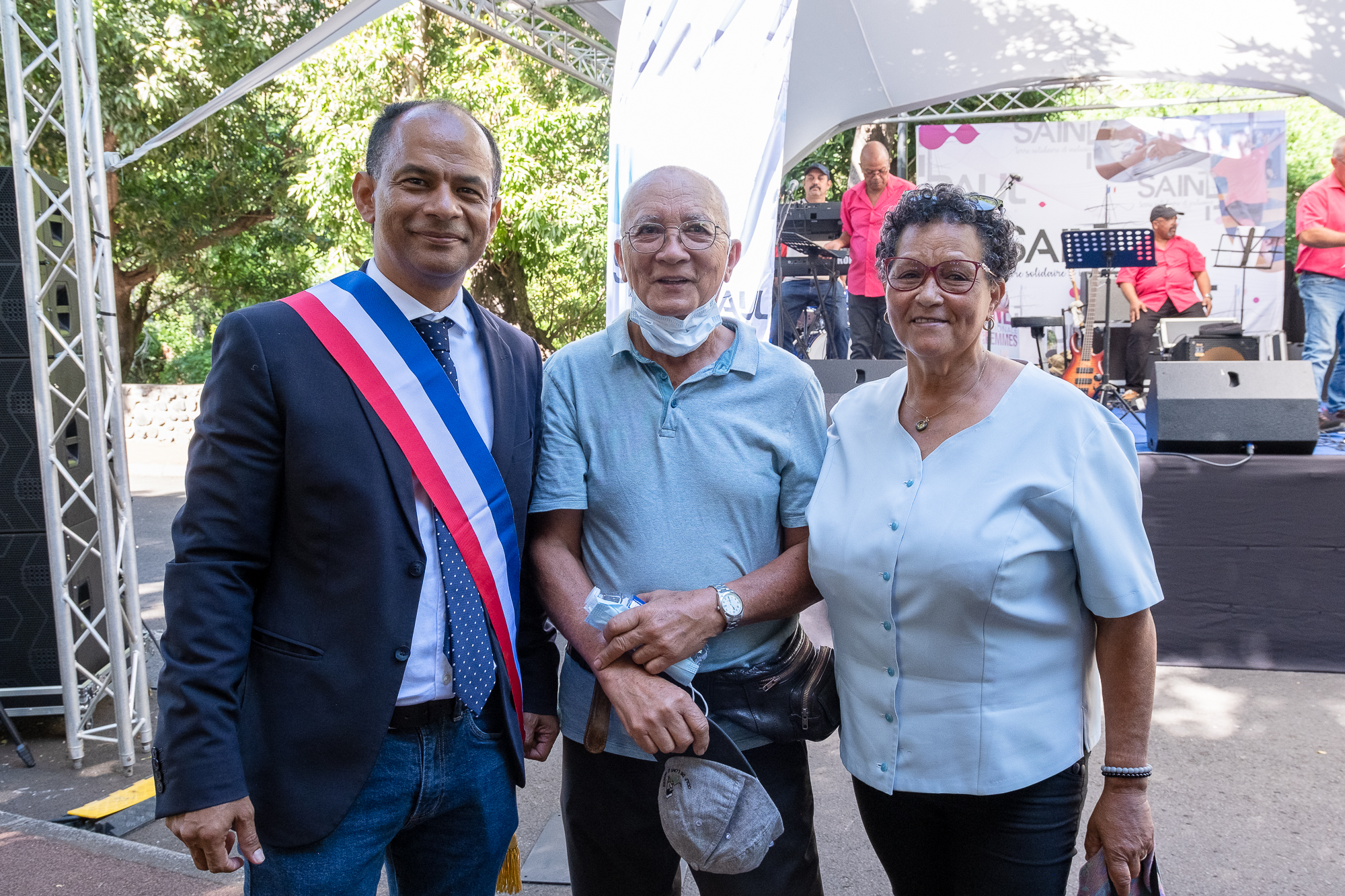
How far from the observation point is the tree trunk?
47.8ft

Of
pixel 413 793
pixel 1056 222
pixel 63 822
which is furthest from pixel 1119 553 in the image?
pixel 1056 222

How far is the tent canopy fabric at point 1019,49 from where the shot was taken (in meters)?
7.41

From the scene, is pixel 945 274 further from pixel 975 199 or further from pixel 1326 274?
pixel 1326 274

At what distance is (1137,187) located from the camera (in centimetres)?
1159

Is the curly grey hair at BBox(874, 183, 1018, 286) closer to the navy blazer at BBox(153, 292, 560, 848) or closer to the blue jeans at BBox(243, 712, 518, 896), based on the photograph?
the navy blazer at BBox(153, 292, 560, 848)

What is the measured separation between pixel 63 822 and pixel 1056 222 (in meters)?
11.7

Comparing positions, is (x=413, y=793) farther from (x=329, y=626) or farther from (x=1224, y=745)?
(x=1224, y=745)

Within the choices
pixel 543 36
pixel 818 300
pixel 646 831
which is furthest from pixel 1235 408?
pixel 543 36

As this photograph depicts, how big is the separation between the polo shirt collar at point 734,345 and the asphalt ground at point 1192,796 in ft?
6.34

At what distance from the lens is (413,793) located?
165cm

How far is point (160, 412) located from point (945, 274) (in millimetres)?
15024

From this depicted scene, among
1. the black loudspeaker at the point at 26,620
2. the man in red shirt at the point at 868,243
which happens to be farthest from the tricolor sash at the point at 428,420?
the man in red shirt at the point at 868,243

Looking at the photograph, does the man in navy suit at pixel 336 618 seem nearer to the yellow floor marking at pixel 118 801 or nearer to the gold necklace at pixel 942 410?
the gold necklace at pixel 942 410

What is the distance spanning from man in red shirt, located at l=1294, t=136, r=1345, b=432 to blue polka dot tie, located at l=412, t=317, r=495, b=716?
6892 mm
